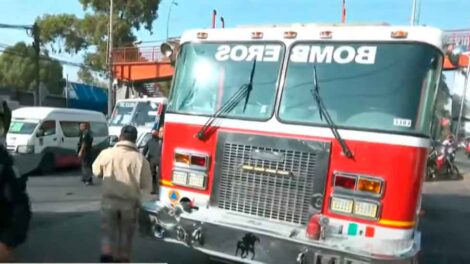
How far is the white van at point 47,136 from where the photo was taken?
1517cm

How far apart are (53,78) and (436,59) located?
2183 inches

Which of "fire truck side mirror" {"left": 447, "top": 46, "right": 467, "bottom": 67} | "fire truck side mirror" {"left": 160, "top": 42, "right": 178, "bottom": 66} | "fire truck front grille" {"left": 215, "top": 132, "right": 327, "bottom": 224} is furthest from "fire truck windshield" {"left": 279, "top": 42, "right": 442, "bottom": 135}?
"fire truck side mirror" {"left": 160, "top": 42, "right": 178, "bottom": 66}

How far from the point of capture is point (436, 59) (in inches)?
186

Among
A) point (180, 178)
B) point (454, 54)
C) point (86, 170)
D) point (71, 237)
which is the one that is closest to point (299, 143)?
point (180, 178)

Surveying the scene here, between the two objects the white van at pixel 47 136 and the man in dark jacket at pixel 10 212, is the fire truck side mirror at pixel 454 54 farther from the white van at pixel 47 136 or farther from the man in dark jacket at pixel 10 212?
the white van at pixel 47 136

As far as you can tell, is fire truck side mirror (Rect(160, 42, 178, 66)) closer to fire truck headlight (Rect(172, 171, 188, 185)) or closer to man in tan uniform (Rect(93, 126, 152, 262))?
man in tan uniform (Rect(93, 126, 152, 262))

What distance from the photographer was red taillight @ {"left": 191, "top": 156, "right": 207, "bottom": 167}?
216 inches

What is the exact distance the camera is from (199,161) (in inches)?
217

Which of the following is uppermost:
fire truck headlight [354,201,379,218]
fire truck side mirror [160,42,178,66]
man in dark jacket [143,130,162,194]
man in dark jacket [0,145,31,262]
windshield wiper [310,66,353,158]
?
fire truck side mirror [160,42,178,66]

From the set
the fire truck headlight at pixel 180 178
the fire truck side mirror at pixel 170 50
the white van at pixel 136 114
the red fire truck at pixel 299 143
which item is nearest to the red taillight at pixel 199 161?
the red fire truck at pixel 299 143

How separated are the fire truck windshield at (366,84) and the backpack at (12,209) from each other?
322 centimetres

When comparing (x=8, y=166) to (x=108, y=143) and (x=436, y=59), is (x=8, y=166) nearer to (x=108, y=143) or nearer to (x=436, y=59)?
(x=436, y=59)

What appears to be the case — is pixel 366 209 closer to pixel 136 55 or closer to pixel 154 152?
pixel 154 152

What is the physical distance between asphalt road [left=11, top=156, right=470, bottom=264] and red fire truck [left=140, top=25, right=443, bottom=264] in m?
1.46
